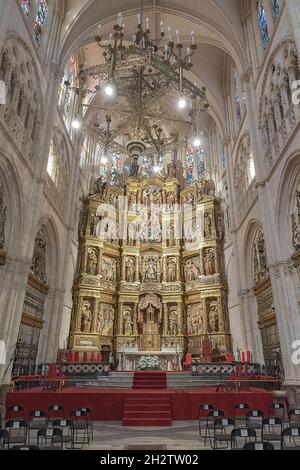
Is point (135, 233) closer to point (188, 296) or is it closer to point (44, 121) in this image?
point (188, 296)

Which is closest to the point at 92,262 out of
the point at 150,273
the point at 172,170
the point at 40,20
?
the point at 150,273

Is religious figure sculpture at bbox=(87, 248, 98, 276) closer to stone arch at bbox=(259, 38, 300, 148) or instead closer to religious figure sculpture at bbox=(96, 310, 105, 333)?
religious figure sculpture at bbox=(96, 310, 105, 333)

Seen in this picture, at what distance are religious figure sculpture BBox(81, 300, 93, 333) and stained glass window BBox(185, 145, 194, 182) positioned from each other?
14302 mm

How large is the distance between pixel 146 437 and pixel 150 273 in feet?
55.6

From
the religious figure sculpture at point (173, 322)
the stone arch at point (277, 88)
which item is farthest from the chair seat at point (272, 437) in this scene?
the religious figure sculpture at point (173, 322)

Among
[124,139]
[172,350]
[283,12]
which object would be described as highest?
[124,139]

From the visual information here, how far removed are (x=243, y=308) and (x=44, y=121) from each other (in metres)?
14.9

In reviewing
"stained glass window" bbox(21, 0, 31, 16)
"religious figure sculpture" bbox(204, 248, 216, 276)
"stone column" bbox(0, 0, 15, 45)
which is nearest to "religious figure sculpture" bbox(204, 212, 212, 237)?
"religious figure sculpture" bbox(204, 248, 216, 276)

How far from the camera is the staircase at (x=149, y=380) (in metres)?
13.2

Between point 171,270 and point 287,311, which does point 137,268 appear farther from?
point 287,311

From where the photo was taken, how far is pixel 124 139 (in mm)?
30391

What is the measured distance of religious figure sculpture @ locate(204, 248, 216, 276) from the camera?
22.8 m
